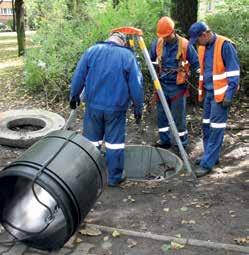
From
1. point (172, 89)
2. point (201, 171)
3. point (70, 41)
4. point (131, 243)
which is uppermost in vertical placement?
point (70, 41)

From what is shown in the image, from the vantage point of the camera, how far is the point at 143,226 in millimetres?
4895

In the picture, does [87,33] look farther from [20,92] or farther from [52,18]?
[52,18]

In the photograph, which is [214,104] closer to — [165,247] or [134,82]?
[134,82]

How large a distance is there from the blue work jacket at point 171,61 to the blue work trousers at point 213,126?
784 millimetres

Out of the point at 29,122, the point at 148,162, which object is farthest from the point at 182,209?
the point at 29,122

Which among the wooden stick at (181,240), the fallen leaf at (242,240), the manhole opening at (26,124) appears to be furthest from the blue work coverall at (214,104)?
the manhole opening at (26,124)

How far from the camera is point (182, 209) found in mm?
5316

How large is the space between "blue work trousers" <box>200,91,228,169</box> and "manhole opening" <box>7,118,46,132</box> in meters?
3.19

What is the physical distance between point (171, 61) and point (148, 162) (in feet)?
5.59

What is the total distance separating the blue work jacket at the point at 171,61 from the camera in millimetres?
7035

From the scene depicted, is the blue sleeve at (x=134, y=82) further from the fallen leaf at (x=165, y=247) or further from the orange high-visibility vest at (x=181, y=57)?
the fallen leaf at (x=165, y=247)

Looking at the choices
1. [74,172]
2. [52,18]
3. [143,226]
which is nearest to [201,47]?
[143,226]

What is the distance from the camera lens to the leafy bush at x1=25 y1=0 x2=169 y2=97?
952 cm

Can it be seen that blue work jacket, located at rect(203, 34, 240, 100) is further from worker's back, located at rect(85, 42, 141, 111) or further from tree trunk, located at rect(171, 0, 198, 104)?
tree trunk, located at rect(171, 0, 198, 104)
